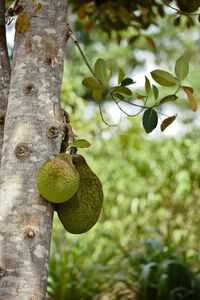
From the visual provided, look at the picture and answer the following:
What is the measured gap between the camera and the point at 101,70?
4.30 ft

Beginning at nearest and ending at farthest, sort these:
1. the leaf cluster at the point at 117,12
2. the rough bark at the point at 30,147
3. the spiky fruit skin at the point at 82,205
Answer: the rough bark at the point at 30,147, the spiky fruit skin at the point at 82,205, the leaf cluster at the point at 117,12

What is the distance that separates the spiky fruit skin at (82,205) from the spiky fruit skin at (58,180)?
2.5 inches

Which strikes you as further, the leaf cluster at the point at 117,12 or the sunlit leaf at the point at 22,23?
the leaf cluster at the point at 117,12

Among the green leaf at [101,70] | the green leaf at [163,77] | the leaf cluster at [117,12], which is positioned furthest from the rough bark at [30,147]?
the leaf cluster at [117,12]

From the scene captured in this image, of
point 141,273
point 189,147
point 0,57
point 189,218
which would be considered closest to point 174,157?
point 189,147

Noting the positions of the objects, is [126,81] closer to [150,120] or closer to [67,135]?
[150,120]

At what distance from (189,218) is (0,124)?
4.03 meters

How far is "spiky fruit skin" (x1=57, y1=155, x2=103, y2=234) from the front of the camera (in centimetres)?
117

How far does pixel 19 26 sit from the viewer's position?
47.9 inches

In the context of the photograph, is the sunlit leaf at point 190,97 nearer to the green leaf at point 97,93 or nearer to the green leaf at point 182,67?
the green leaf at point 182,67

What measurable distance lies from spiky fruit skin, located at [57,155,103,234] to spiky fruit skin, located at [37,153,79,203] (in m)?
0.06

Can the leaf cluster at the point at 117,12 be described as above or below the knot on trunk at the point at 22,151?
above

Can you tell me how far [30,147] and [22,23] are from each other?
0.87ft

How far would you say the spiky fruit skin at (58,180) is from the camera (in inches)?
41.9
